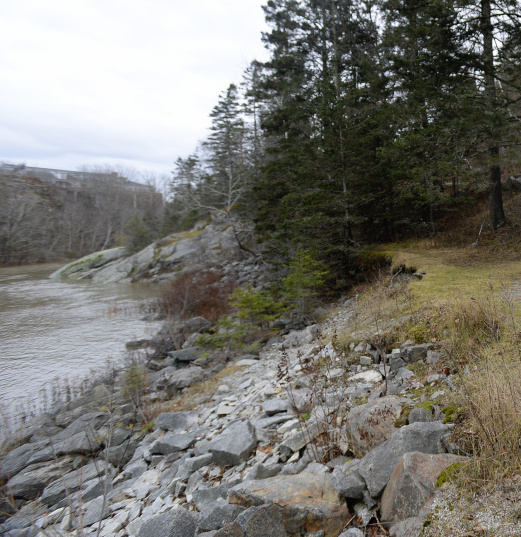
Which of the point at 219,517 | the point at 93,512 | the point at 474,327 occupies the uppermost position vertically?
the point at 474,327

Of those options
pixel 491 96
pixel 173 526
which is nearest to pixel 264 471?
pixel 173 526

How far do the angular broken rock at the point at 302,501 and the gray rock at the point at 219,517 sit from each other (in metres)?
0.07

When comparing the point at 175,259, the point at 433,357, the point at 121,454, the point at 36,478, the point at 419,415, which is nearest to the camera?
the point at 419,415

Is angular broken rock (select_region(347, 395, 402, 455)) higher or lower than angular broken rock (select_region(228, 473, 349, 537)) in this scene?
higher

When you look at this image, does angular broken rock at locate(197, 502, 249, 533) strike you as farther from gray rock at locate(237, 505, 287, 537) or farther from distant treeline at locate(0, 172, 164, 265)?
distant treeline at locate(0, 172, 164, 265)

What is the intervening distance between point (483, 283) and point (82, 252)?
5861 centimetres

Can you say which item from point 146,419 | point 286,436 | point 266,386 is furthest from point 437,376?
point 146,419

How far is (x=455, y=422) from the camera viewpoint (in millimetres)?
2668

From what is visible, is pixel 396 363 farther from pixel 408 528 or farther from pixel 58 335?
pixel 58 335

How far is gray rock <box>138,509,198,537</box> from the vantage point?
262 cm

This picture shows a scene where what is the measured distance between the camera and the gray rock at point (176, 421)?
5.65m

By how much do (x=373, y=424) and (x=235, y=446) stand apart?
163cm

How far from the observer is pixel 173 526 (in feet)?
8.69

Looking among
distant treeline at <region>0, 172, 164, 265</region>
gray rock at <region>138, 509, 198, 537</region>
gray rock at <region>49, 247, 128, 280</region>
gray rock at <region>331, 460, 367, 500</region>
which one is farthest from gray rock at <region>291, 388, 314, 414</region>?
gray rock at <region>49, 247, 128, 280</region>
